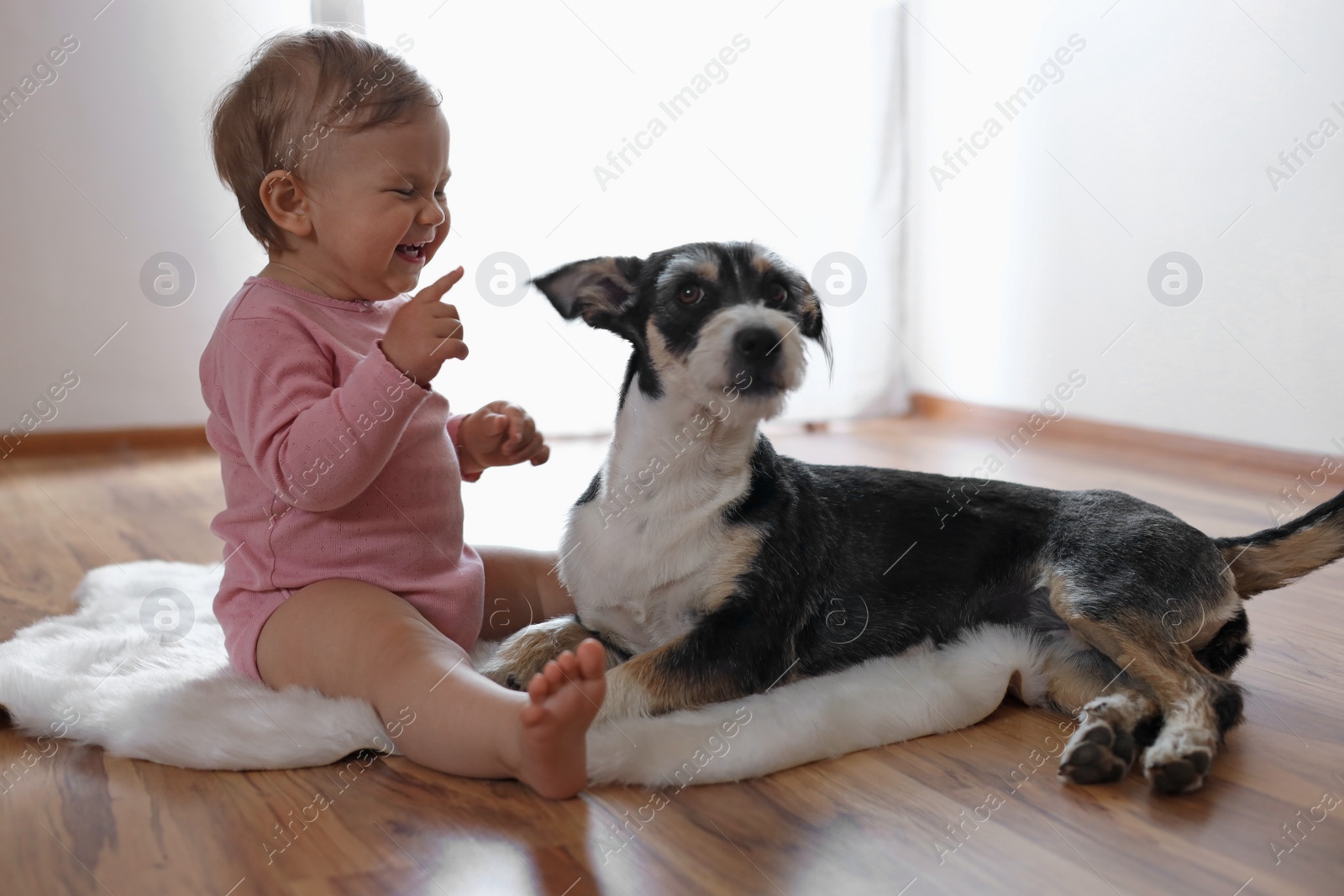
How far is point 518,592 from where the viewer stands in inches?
82.8

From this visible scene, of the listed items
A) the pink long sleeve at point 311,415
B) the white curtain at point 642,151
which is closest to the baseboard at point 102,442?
the white curtain at point 642,151

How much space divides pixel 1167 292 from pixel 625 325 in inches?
112

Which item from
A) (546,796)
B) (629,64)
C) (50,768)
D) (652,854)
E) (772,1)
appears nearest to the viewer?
(652,854)

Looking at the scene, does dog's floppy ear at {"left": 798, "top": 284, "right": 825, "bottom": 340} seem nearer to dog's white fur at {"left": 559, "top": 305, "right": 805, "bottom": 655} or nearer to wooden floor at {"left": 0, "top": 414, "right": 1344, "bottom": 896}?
dog's white fur at {"left": 559, "top": 305, "right": 805, "bottom": 655}

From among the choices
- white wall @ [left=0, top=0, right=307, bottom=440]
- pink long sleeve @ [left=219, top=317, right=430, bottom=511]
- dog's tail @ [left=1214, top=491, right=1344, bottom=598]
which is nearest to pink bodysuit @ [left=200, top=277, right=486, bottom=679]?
pink long sleeve @ [left=219, top=317, right=430, bottom=511]

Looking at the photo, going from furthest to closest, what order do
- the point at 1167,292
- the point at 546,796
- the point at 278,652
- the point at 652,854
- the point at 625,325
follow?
the point at 1167,292, the point at 625,325, the point at 278,652, the point at 546,796, the point at 652,854

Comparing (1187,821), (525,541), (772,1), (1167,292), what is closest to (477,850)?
(1187,821)

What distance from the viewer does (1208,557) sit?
1.68 meters

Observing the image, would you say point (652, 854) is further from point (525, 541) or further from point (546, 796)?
point (525, 541)

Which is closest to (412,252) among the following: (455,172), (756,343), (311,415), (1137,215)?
(311,415)

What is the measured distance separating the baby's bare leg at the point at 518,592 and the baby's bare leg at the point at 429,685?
437 millimetres

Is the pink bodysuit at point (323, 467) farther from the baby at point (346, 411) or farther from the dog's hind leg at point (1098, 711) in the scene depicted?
the dog's hind leg at point (1098, 711)

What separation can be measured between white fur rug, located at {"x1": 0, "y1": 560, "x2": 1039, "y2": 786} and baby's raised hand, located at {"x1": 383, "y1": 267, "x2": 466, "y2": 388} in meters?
0.49

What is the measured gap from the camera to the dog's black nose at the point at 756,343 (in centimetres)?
158
